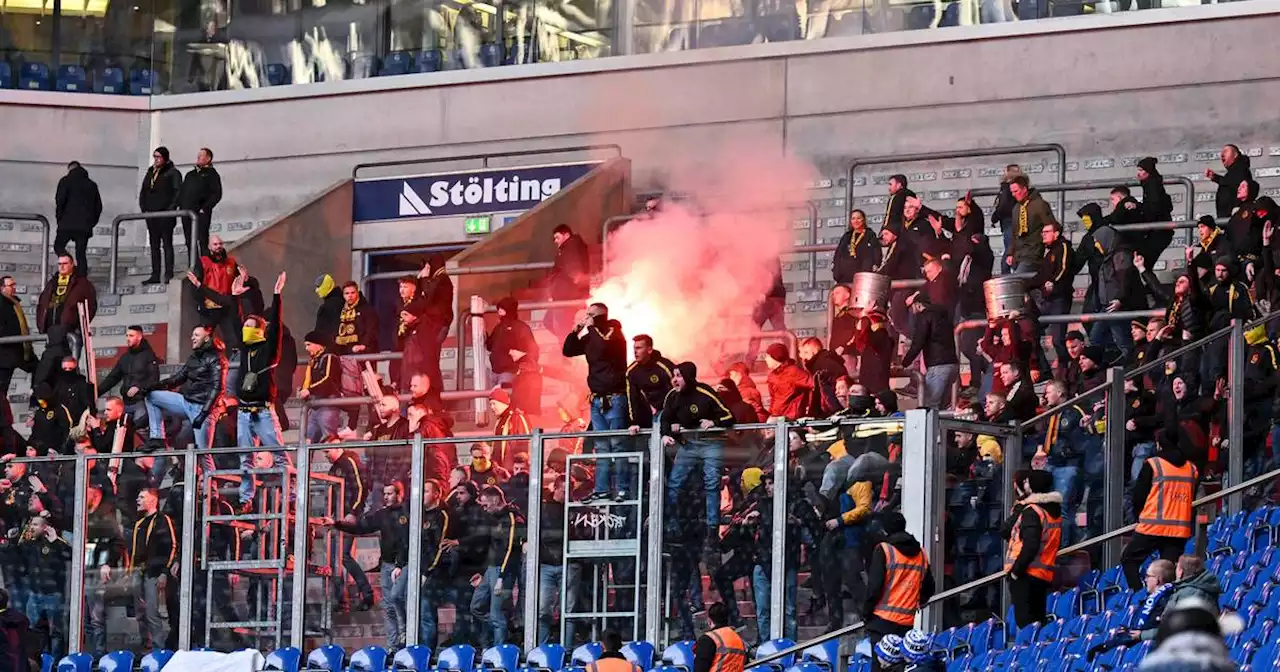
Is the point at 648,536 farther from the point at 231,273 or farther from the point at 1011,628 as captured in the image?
the point at 231,273

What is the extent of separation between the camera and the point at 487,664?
17.5 meters

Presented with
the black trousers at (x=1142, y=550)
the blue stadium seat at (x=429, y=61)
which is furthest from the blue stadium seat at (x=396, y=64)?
the black trousers at (x=1142, y=550)

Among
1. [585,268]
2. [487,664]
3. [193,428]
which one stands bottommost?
[487,664]

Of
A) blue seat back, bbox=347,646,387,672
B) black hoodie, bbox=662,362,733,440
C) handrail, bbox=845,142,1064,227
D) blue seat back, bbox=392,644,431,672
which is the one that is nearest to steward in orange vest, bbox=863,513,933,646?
black hoodie, bbox=662,362,733,440

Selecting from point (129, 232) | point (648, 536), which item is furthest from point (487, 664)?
point (129, 232)

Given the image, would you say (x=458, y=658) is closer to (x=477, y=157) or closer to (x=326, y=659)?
(x=326, y=659)

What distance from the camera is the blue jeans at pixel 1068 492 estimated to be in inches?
631

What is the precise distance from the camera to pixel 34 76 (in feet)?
100

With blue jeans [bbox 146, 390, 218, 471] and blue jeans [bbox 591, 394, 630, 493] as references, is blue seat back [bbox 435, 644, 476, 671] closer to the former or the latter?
blue jeans [bbox 591, 394, 630, 493]

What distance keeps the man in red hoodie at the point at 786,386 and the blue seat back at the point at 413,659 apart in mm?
2829

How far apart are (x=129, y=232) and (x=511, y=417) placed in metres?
11.9

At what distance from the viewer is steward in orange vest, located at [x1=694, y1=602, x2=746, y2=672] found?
1466cm

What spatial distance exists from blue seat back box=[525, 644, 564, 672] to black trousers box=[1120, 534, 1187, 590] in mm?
3884

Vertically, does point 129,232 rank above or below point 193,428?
above
